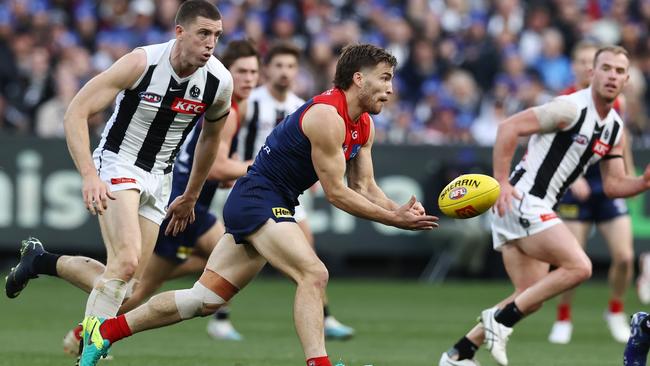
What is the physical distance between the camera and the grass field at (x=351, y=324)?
1000cm

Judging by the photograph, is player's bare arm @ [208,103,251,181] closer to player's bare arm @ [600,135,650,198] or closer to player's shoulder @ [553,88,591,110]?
player's shoulder @ [553,88,591,110]

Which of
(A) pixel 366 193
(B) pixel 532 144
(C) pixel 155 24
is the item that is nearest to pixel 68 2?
(C) pixel 155 24

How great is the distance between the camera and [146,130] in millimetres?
8961

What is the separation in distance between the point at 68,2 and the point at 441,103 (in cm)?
623

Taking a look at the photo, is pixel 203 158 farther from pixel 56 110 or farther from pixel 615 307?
pixel 56 110

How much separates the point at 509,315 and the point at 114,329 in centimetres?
304

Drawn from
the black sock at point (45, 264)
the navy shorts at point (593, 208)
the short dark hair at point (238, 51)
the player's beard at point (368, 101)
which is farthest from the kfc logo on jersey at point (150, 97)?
the navy shorts at point (593, 208)

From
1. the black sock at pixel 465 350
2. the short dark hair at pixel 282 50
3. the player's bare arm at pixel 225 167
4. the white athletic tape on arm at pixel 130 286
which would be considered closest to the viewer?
the white athletic tape on arm at pixel 130 286

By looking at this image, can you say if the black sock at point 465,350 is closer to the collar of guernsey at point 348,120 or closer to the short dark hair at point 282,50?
the collar of guernsey at point 348,120

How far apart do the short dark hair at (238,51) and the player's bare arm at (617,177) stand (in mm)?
3284

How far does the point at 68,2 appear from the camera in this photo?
67.3 ft

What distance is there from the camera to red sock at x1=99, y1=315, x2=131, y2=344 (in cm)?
799

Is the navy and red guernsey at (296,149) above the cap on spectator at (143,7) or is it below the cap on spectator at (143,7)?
below

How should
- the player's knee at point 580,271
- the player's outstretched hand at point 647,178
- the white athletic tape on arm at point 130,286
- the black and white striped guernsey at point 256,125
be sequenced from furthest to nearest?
the black and white striped guernsey at point 256,125 → the player's knee at point 580,271 → the player's outstretched hand at point 647,178 → the white athletic tape on arm at point 130,286
